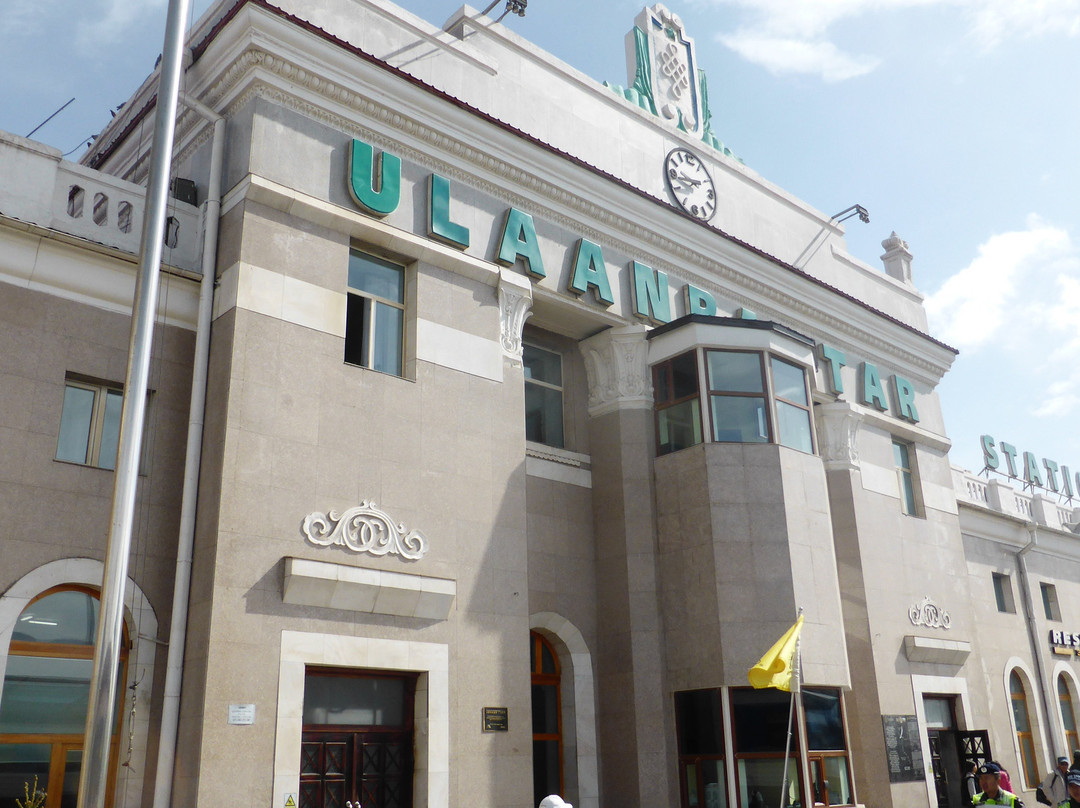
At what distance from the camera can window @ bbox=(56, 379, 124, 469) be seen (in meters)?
13.6

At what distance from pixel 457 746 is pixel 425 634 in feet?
5.39

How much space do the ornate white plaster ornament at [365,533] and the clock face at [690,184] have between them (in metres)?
10.5

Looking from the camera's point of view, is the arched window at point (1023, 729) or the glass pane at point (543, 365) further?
the arched window at point (1023, 729)

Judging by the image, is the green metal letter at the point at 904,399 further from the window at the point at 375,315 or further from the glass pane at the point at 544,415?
the window at the point at 375,315

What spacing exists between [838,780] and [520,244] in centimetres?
1087

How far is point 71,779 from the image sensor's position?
40.7 feet

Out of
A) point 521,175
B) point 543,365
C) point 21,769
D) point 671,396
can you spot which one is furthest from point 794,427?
point 21,769

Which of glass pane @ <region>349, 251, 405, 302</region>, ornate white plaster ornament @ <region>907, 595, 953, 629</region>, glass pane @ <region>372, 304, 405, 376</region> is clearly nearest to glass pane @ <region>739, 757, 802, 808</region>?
ornate white plaster ornament @ <region>907, 595, 953, 629</region>

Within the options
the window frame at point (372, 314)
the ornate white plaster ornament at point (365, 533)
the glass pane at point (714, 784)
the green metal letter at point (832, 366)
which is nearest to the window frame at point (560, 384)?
the window frame at point (372, 314)

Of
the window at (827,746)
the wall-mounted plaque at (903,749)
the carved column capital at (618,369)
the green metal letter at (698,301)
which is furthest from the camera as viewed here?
the green metal letter at (698,301)

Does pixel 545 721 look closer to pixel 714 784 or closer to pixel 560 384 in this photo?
pixel 714 784

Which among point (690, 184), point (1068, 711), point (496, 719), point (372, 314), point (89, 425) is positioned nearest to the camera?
point (89, 425)

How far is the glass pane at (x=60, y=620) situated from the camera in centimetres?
1258

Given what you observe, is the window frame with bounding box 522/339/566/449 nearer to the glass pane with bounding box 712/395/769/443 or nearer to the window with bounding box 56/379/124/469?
the glass pane with bounding box 712/395/769/443
